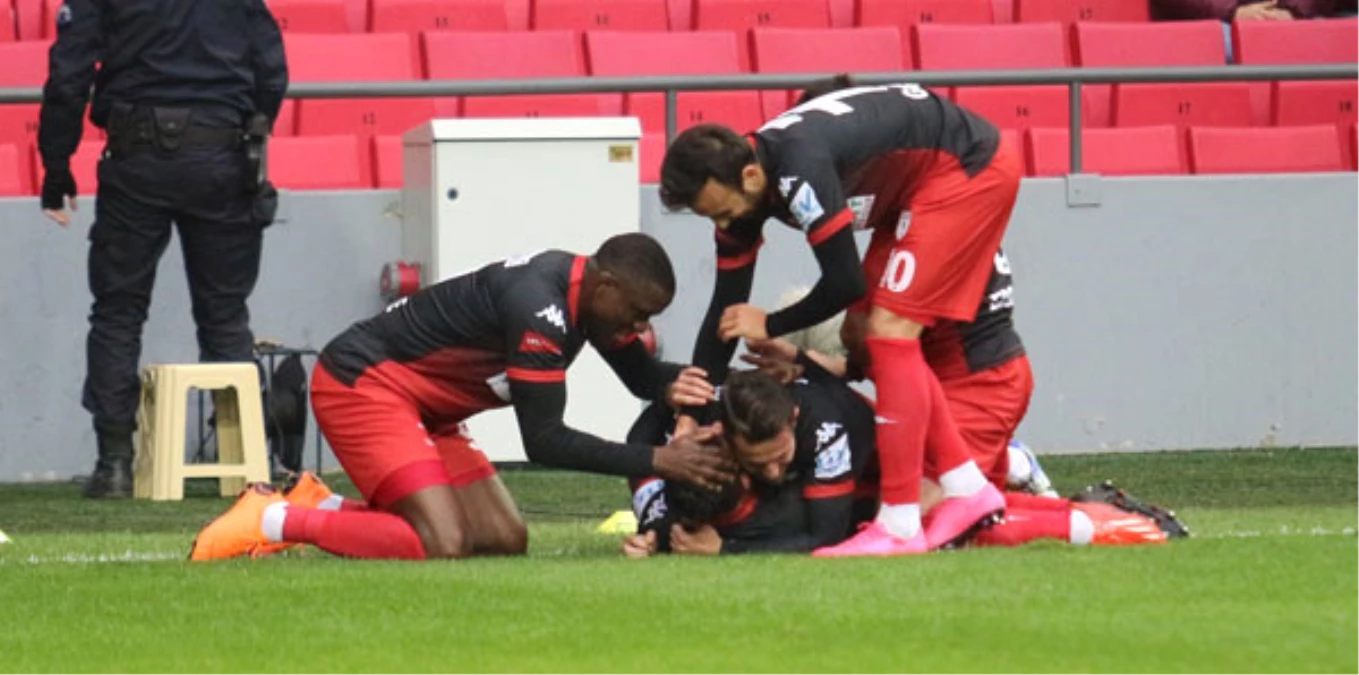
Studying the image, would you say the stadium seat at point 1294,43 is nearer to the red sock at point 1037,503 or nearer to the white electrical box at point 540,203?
the white electrical box at point 540,203

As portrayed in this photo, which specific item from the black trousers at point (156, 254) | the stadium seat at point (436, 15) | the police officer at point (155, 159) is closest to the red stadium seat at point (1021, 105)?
the stadium seat at point (436, 15)

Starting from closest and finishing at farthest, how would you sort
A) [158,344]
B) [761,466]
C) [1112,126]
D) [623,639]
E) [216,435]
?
[623,639], [761,466], [216,435], [158,344], [1112,126]

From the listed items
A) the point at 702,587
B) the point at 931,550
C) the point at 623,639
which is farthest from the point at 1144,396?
the point at 623,639

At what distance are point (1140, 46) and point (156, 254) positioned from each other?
618 cm

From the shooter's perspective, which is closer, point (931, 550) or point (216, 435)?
point (931, 550)

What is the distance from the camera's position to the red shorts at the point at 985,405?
905 cm

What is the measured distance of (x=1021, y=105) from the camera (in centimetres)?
1535

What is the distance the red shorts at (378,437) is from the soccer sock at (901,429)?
4.63ft

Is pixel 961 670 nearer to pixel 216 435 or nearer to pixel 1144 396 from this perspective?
pixel 216 435

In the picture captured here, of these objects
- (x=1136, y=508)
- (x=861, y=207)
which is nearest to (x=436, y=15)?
(x=861, y=207)

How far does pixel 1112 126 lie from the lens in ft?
50.7

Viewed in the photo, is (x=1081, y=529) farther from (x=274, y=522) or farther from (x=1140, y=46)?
(x=1140, y=46)

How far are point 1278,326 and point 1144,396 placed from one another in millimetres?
771

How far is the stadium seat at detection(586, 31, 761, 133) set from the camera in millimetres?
14930
